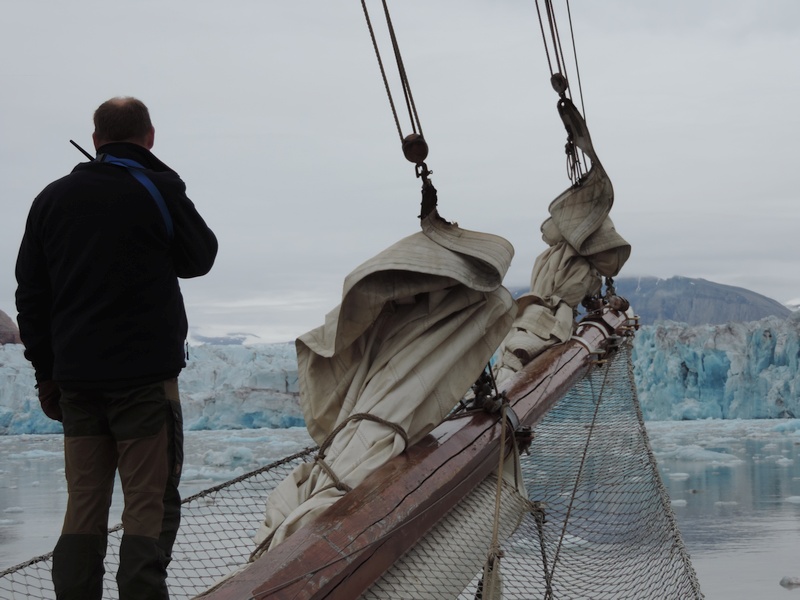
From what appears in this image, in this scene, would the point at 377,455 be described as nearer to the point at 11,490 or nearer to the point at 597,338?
the point at 597,338

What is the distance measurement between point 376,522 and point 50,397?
1.51 feet

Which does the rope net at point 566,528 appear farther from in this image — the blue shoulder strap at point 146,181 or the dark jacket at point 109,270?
the blue shoulder strap at point 146,181

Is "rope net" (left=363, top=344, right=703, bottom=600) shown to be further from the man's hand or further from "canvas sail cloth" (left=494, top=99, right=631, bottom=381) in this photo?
the man's hand

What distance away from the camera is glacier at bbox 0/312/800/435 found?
14.5 meters

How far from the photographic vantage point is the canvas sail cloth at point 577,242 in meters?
3.38

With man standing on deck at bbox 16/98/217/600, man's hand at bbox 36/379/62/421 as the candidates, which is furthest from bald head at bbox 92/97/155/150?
man's hand at bbox 36/379/62/421

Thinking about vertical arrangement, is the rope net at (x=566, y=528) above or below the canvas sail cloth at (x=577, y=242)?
below

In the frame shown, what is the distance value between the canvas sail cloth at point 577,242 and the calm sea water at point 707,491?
214 cm

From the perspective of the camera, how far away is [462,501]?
1.65 metres

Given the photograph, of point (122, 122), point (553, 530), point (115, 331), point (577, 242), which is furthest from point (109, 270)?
point (577, 242)

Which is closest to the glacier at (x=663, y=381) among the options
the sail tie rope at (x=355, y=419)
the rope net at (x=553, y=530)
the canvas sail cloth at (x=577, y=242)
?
the rope net at (x=553, y=530)

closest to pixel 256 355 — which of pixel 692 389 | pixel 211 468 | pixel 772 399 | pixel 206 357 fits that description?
pixel 206 357

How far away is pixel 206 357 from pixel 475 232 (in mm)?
14718

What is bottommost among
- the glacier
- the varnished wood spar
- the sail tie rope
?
the glacier
